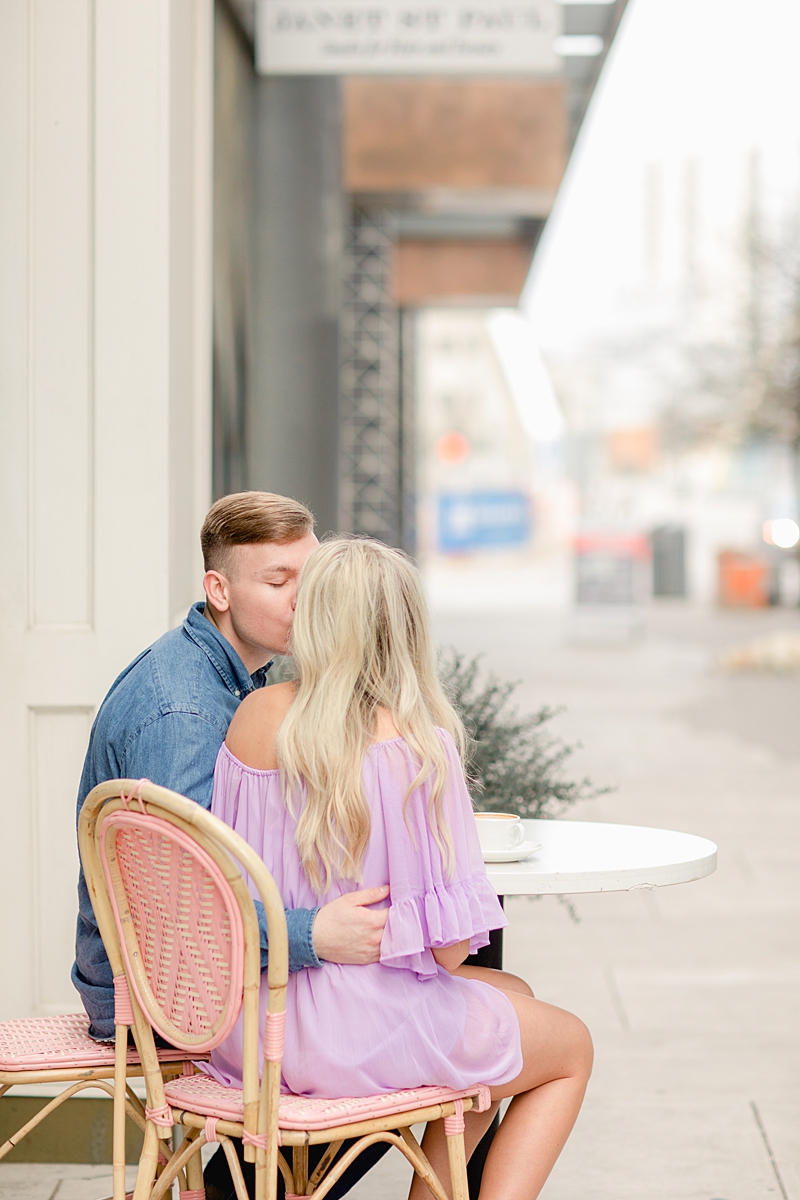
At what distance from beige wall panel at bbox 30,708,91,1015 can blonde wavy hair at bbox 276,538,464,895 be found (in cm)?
116

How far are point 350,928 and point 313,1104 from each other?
0.86ft

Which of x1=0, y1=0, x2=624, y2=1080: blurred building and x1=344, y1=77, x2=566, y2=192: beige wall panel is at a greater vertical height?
x1=344, y1=77, x2=566, y2=192: beige wall panel

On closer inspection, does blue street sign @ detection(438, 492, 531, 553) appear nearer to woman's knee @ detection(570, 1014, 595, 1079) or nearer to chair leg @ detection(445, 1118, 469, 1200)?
woman's knee @ detection(570, 1014, 595, 1079)

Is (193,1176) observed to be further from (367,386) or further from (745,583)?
(745,583)

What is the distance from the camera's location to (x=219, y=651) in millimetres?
2330

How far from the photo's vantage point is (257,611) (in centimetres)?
232

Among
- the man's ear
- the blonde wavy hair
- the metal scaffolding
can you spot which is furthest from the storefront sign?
the metal scaffolding

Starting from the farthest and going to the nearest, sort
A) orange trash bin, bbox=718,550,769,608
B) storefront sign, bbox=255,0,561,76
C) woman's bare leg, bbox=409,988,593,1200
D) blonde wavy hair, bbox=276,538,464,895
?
1. orange trash bin, bbox=718,550,769,608
2. storefront sign, bbox=255,0,561,76
3. woman's bare leg, bbox=409,988,593,1200
4. blonde wavy hair, bbox=276,538,464,895

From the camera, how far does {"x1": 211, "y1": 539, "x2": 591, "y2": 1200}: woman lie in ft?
6.45

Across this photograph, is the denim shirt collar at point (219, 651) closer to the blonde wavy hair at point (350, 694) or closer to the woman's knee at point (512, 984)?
the blonde wavy hair at point (350, 694)

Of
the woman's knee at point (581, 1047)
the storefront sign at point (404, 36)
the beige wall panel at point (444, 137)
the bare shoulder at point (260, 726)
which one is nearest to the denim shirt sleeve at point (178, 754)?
the bare shoulder at point (260, 726)

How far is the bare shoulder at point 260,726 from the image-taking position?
80.0 inches

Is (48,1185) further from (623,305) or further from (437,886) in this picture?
(623,305)

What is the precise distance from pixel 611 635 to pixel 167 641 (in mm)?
13080
